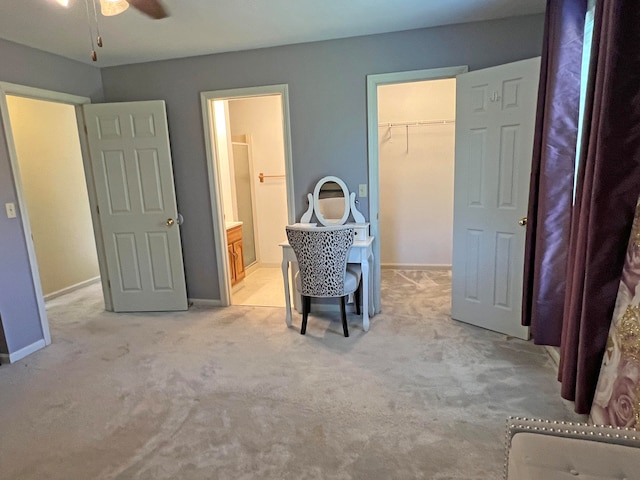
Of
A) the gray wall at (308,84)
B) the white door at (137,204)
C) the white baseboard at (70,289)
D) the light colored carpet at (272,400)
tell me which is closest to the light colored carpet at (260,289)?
the gray wall at (308,84)

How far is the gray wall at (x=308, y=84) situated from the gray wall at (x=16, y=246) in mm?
702

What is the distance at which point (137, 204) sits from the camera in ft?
12.1

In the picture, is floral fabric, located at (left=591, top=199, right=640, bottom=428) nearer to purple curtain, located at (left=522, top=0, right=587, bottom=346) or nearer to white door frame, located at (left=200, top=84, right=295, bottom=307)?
purple curtain, located at (left=522, top=0, right=587, bottom=346)

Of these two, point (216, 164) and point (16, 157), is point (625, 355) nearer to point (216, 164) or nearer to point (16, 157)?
point (216, 164)

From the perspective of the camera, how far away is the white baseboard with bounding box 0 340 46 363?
2895mm

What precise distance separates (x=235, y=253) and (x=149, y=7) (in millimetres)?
2914

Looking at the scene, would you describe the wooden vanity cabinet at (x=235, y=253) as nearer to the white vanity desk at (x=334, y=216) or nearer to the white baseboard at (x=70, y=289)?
the white vanity desk at (x=334, y=216)

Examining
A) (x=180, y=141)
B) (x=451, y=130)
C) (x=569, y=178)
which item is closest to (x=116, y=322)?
(x=180, y=141)

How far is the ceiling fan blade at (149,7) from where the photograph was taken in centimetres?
185

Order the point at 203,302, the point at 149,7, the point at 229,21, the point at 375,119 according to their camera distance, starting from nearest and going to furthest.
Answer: the point at 149,7
the point at 229,21
the point at 375,119
the point at 203,302

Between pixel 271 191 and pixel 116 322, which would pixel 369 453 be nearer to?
pixel 116 322

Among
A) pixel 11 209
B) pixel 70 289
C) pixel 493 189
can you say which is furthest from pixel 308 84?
pixel 70 289

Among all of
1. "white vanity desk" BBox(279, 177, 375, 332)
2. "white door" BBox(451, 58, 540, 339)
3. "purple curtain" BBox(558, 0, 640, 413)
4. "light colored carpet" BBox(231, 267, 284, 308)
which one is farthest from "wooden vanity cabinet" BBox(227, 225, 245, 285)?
"purple curtain" BBox(558, 0, 640, 413)

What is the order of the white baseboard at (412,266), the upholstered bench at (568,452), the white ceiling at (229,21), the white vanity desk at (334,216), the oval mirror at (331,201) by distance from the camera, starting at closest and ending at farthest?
the upholstered bench at (568,452) → the white ceiling at (229,21) → the white vanity desk at (334,216) → the oval mirror at (331,201) → the white baseboard at (412,266)
